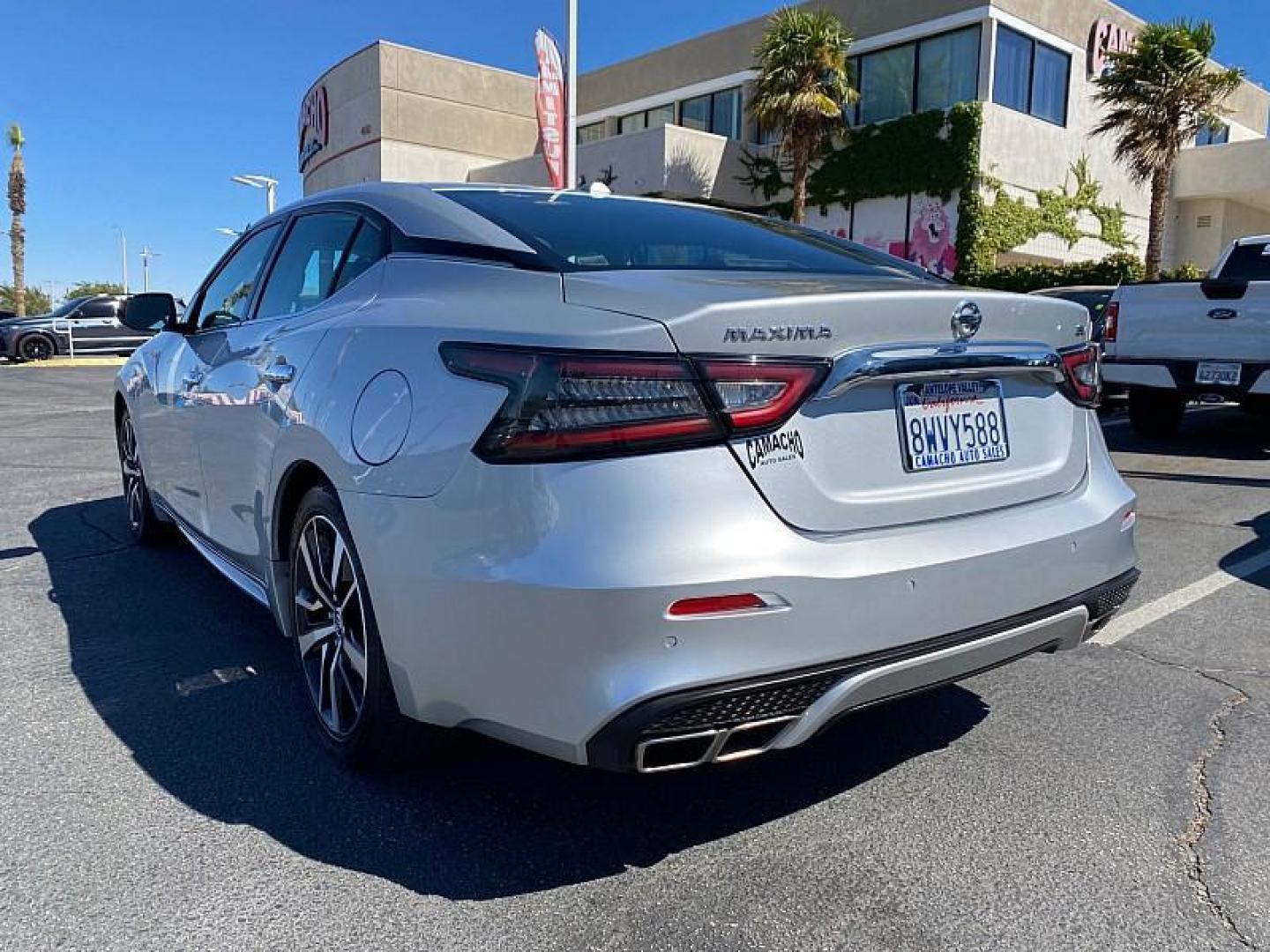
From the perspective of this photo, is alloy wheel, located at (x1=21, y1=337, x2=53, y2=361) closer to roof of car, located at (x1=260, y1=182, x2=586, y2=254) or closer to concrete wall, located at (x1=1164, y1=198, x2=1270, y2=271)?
roof of car, located at (x1=260, y1=182, x2=586, y2=254)

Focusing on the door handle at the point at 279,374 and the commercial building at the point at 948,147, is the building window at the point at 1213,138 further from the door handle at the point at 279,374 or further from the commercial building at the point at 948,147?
the door handle at the point at 279,374

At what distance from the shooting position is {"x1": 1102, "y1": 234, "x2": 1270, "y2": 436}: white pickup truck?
25.9ft

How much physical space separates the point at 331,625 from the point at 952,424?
1.71 m

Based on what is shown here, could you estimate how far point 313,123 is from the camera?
3544 cm

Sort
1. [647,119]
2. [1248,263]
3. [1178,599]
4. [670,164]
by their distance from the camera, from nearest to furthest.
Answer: [1178,599], [1248,263], [670,164], [647,119]

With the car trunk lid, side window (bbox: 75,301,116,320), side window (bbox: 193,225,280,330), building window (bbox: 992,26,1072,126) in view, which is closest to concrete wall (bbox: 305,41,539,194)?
side window (bbox: 75,301,116,320)

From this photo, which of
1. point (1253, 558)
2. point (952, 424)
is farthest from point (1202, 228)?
point (952, 424)

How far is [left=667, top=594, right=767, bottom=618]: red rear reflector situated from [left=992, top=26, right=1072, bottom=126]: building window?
2254 cm

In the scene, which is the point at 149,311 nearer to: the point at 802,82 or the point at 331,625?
the point at 331,625

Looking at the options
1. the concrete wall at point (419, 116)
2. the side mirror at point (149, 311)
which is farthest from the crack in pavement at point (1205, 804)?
the concrete wall at point (419, 116)

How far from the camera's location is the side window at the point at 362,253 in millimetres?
2857

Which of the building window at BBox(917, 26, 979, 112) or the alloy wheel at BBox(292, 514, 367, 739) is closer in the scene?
the alloy wheel at BBox(292, 514, 367, 739)

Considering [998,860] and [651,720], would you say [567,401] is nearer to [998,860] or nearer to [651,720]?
[651,720]

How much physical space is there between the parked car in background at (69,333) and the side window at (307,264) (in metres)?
22.4
